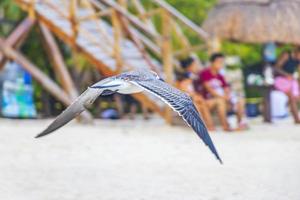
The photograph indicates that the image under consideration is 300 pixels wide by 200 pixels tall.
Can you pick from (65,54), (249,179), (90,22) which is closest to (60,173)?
(249,179)

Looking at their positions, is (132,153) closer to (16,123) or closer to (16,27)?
(16,123)

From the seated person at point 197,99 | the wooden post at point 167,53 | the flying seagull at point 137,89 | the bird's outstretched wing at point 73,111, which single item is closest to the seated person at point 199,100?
the seated person at point 197,99

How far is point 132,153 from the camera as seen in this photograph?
7.63m

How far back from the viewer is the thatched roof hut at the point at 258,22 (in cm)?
1183

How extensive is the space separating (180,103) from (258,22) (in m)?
7.56

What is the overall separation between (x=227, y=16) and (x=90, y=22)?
7.32 ft

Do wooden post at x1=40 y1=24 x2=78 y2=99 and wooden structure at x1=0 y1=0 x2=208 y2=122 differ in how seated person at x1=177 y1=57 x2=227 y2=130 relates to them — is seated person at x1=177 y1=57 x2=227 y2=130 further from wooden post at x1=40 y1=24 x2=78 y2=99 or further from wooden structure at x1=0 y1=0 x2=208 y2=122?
wooden post at x1=40 y1=24 x2=78 y2=99

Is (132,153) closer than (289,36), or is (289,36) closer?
(132,153)

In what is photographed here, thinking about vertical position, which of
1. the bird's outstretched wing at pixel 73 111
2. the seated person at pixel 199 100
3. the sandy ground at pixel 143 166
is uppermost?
the bird's outstretched wing at pixel 73 111

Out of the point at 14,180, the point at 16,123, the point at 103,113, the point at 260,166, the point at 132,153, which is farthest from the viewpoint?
the point at 103,113

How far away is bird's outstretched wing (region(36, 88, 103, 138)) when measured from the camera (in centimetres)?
483

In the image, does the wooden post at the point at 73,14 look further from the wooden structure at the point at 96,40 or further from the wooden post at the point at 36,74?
the wooden post at the point at 36,74

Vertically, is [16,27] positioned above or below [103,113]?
above

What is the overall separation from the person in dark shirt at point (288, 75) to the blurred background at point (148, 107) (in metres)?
0.02
